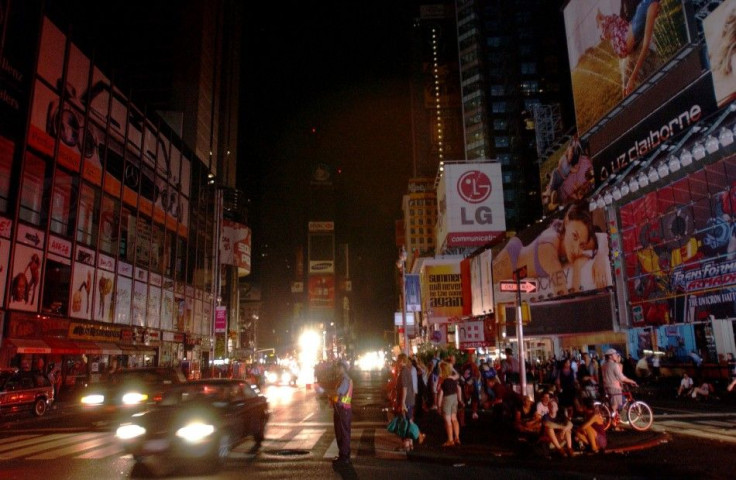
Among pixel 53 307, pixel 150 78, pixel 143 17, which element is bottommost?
pixel 53 307

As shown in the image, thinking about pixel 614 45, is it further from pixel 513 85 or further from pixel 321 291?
pixel 321 291

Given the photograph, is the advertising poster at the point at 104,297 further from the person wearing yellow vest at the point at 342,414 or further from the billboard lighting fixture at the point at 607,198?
the billboard lighting fixture at the point at 607,198

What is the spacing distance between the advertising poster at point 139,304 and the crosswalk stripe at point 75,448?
2578 centimetres

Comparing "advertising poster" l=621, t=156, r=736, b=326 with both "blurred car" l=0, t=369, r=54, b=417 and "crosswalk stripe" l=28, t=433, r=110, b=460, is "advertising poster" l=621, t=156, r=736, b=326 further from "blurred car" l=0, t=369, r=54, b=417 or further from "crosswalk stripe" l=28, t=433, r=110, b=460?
"blurred car" l=0, t=369, r=54, b=417

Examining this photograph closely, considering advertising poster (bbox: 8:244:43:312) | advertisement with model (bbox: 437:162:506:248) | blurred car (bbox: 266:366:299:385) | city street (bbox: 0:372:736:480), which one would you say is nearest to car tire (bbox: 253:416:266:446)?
city street (bbox: 0:372:736:480)

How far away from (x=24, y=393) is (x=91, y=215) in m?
16.3

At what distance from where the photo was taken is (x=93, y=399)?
16.8 m

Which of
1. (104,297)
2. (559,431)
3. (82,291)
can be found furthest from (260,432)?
(104,297)

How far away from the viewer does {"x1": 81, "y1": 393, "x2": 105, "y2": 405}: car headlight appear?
16469 mm

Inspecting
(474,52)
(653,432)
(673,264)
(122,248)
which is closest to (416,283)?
(122,248)

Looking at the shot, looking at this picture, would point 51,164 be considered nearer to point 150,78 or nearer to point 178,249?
point 178,249

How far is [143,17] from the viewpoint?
77062 mm

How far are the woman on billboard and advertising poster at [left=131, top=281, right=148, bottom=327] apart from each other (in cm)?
2736

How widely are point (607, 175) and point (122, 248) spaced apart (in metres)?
31.5
